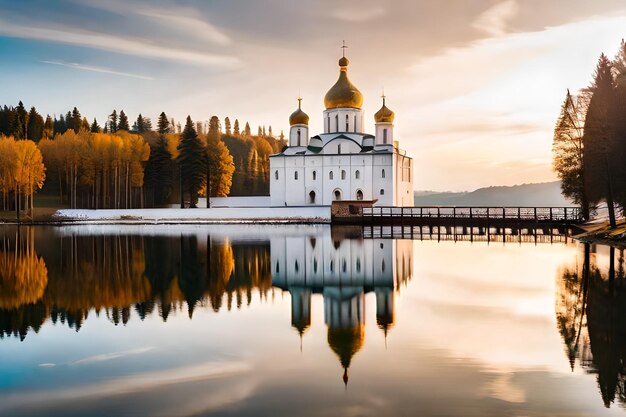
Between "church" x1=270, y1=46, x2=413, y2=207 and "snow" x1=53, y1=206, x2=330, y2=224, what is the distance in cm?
953

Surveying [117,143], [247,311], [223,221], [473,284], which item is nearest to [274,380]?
[247,311]

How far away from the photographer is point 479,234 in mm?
36094

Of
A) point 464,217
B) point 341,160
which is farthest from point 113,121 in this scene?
point 464,217

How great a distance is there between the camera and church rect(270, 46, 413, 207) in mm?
58281

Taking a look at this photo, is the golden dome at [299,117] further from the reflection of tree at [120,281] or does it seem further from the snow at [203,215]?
the reflection of tree at [120,281]

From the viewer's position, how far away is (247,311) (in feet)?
38.7

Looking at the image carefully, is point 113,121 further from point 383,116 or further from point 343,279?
point 343,279

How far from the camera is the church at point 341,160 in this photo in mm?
58281

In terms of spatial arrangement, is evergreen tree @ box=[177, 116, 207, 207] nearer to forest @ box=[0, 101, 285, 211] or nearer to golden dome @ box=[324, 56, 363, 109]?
forest @ box=[0, 101, 285, 211]

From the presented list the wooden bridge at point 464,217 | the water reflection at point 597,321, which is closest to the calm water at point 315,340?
the water reflection at point 597,321

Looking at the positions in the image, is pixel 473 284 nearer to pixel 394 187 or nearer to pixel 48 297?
pixel 48 297

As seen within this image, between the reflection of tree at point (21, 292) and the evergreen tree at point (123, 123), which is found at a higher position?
the evergreen tree at point (123, 123)

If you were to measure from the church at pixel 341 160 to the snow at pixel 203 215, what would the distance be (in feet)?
31.3

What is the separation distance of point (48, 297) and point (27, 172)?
46703mm
